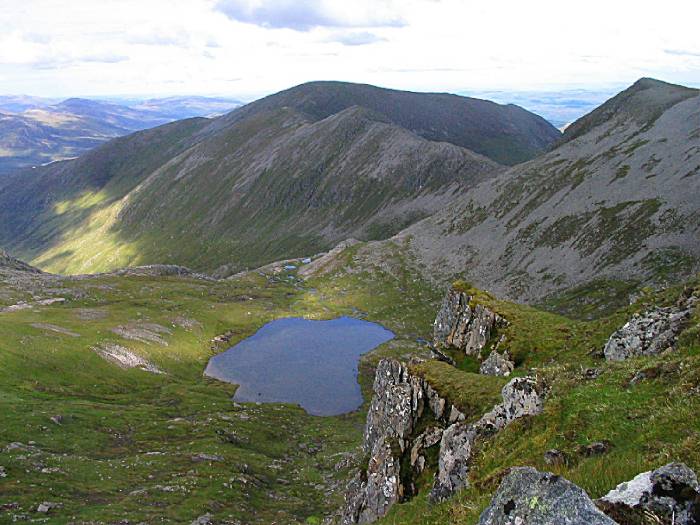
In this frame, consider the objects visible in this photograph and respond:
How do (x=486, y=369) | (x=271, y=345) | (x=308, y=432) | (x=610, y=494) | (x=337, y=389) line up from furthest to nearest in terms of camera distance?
(x=271, y=345)
(x=337, y=389)
(x=308, y=432)
(x=486, y=369)
(x=610, y=494)

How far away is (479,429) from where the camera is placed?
30.5 metres

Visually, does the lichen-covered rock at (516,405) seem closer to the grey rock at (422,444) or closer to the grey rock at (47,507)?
the grey rock at (422,444)

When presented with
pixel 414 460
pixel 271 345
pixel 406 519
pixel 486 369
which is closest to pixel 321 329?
pixel 271 345

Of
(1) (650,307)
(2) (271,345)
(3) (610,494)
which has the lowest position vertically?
(2) (271,345)

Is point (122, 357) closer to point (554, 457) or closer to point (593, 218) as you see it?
point (554, 457)

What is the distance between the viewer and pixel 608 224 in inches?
5502

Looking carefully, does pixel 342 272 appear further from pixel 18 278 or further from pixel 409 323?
pixel 18 278

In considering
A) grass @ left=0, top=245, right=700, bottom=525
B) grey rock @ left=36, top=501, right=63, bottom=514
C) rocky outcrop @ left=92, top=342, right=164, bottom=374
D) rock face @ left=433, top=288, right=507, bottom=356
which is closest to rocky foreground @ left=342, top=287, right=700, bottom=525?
rock face @ left=433, top=288, right=507, bottom=356

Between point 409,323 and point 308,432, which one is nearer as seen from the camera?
point 308,432

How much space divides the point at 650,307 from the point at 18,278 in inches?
6852

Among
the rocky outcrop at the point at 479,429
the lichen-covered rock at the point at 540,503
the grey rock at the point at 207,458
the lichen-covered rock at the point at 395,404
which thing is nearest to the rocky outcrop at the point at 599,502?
the lichen-covered rock at the point at 540,503

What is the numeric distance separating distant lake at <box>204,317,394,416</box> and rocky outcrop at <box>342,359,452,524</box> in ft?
191

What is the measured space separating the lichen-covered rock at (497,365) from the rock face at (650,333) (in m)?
11.5

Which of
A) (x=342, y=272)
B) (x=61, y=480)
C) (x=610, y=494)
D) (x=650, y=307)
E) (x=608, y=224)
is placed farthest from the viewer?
(x=342, y=272)
